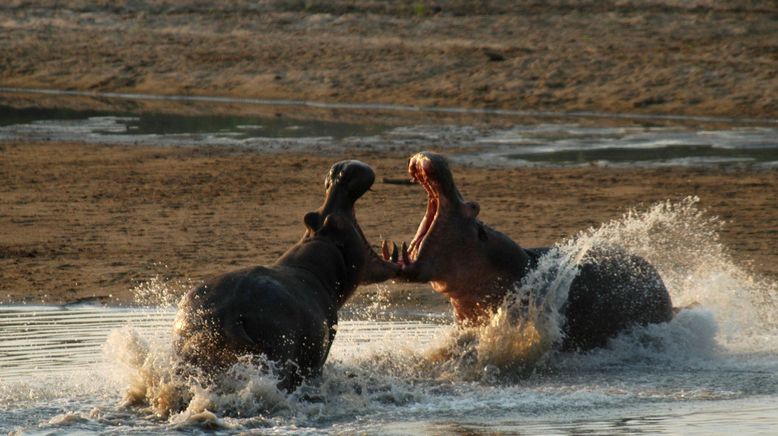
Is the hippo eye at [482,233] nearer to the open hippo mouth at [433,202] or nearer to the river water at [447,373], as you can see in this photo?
the open hippo mouth at [433,202]

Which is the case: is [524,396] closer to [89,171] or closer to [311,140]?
[89,171]

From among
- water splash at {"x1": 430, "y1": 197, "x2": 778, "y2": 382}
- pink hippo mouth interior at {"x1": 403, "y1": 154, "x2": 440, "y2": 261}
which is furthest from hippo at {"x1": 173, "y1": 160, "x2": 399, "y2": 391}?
water splash at {"x1": 430, "y1": 197, "x2": 778, "y2": 382}

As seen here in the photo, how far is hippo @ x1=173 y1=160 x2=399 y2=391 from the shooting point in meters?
7.61

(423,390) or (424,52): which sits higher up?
(424,52)

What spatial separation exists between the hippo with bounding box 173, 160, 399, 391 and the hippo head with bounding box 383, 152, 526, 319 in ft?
0.86

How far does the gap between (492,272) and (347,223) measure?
→ 111 cm

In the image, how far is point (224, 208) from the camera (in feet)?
49.8

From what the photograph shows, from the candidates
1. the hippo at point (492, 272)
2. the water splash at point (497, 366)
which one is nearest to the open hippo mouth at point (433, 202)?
the hippo at point (492, 272)

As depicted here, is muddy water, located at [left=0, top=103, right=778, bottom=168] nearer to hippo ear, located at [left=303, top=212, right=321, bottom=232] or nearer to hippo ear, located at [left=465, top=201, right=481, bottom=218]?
hippo ear, located at [left=465, top=201, right=481, bottom=218]

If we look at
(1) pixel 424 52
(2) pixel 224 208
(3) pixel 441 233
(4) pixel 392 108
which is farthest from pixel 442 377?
(1) pixel 424 52

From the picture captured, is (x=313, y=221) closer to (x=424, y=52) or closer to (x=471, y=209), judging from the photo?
(x=471, y=209)

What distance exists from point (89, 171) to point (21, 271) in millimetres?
5214

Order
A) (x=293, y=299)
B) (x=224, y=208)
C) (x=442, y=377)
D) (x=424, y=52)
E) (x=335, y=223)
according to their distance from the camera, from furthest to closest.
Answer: (x=424, y=52) < (x=224, y=208) < (x=442, y=377) < (x=335, y=223) < (x=293, y=299)

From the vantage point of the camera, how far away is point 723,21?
2841 centimetres
